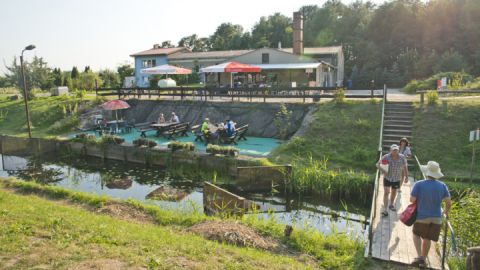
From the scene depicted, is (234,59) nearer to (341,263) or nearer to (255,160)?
(255,160)

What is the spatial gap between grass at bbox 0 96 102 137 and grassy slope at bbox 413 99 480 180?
18401 mm

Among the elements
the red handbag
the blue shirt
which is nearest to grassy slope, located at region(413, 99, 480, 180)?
the red handbag

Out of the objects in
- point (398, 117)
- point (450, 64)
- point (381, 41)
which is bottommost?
point (398, 117)

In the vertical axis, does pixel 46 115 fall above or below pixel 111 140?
above

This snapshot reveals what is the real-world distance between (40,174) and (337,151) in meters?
11.7

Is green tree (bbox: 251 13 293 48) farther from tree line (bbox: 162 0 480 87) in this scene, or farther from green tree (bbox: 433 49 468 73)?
green tree (bbox: 433 49 468 73)

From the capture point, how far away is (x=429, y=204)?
20.1 ft

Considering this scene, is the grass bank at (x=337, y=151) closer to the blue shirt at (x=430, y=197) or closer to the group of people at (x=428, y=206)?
the group of people at (x=428, y=206)

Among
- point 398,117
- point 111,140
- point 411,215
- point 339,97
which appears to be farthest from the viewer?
point 339,97

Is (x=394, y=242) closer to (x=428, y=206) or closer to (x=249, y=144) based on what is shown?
(x=428, y=206)

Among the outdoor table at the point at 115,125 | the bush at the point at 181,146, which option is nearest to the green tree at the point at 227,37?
the outdoor table at the point at 115,125

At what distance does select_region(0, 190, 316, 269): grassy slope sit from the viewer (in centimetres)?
602

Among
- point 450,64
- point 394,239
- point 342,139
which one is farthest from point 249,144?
point 450,64

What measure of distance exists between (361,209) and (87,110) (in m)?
19.3
